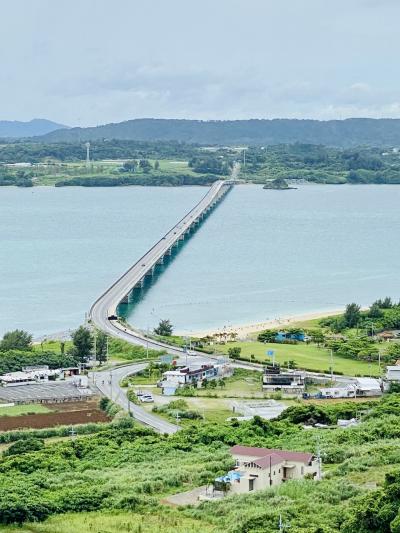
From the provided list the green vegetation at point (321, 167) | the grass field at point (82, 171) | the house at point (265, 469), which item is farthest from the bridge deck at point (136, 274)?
the green vegetation at point (321, 167)

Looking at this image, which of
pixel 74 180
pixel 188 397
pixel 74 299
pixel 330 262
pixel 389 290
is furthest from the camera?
pixel 74 180

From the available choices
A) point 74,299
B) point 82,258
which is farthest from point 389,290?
point 82,258

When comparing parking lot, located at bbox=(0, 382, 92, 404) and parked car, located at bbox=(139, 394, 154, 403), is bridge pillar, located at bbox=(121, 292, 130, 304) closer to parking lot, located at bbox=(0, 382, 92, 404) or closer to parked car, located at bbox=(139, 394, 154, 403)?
parking lot, located at bbox=(0, 382, 92, 404)

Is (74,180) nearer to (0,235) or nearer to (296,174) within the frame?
(296,174)

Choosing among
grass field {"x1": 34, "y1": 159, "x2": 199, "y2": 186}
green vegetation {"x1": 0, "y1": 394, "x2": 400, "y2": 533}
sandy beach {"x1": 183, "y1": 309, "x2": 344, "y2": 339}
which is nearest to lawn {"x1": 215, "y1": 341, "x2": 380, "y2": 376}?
sandy beach {"x1": 183, "y1": 309, "x2": 344, "y2": 339}

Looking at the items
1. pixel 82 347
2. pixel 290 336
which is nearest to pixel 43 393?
pixel 82 347

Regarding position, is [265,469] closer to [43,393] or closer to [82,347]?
[43,393]

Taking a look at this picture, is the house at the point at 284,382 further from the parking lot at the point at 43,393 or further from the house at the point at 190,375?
the parking lot at the point at 43,393

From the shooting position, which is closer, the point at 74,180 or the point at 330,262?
the point at 330,262
